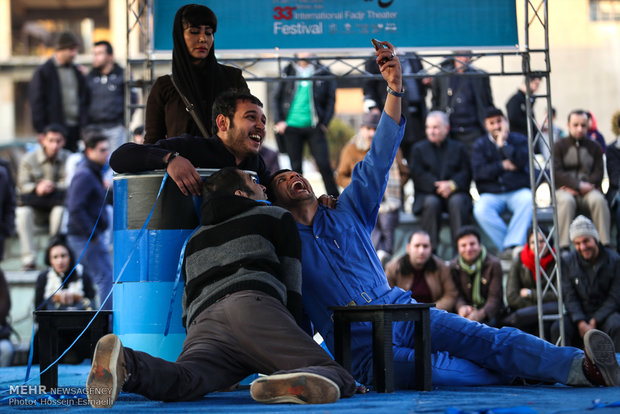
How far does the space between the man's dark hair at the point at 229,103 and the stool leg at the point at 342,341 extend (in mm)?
1205

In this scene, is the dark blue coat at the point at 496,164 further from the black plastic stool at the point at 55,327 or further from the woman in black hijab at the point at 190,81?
the black plastic stool at the point at 55,327

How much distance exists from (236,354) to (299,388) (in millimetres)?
490

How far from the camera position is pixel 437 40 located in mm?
7711

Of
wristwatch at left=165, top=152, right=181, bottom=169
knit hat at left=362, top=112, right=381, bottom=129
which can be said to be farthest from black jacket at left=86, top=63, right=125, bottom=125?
wristwatch at left=165, top=152, right=181, bottom=169

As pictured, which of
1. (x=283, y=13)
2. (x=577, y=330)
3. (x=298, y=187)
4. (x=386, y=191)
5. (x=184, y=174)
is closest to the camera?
(x=184, y=174)

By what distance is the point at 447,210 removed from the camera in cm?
994

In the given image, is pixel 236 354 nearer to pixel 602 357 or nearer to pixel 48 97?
pixel 602 357

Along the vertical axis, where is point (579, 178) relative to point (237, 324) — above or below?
above

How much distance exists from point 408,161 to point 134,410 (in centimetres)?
720

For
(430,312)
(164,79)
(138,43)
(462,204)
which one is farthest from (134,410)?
(138,43)

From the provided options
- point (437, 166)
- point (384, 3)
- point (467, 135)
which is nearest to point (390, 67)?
point (384, 3)

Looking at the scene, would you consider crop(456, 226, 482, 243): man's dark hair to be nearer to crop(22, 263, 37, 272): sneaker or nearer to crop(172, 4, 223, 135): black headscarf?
crop(172, 4, 223, 135): black headscarf

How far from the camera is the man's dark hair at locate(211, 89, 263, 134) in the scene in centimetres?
477

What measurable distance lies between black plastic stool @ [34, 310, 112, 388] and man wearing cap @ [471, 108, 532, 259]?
5.80 meters
